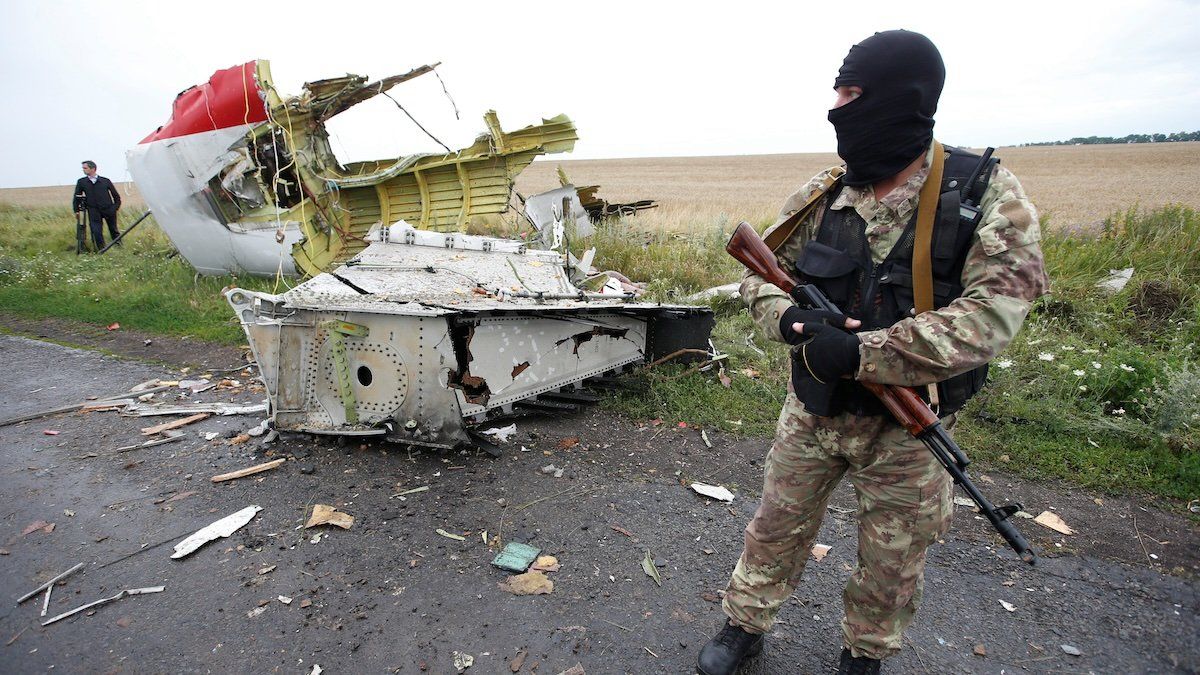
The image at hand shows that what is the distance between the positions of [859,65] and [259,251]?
23.9 ft

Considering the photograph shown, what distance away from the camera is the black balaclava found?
179 centimetres

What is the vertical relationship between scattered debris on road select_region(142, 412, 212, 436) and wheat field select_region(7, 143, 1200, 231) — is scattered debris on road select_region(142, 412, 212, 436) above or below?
below

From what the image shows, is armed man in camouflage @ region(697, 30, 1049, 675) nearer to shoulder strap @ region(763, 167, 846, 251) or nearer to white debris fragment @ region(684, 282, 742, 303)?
shoulder strap @ region(763, 167, 846, 251)

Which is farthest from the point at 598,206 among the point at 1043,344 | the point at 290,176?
the point at 1043,344

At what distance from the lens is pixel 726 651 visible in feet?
7.36

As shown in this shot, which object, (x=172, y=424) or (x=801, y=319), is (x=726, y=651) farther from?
(x=172, y=424)

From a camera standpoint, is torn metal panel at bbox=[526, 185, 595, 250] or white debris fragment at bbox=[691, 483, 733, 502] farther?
torn metal panel at bbox=[526, 185, 595, 250]

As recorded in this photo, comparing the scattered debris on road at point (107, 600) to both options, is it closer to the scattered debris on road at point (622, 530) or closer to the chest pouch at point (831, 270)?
the scattered debris on road at point (622, 530)

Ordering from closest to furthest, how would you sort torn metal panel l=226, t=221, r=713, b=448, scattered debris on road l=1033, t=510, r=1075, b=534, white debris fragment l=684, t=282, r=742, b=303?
scattered debris on road l=1033, t=510, r=1075, b=534, torn metal panel l=226, t=221, r=713, b=448, white debris fragment l=684, t=282, r=742, b=303

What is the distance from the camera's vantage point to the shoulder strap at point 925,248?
5.84ft

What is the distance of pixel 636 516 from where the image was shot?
3.31 m

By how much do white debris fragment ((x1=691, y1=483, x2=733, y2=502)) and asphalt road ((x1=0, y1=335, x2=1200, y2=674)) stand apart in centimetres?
6

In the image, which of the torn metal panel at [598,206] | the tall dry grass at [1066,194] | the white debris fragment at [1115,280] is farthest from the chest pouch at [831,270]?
the torn metal panel at [598,206]

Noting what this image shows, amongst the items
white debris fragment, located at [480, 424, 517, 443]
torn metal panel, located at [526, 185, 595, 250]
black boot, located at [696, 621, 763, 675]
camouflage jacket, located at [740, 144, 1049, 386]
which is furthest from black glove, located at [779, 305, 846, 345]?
torn metal panel, located at [526, 185, 595, 250]
